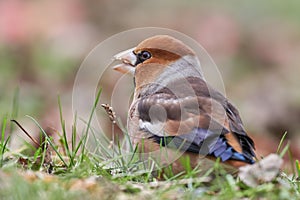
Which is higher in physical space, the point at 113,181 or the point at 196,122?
the point at 196,122

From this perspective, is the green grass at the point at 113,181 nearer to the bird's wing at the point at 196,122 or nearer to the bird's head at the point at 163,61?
the bird's wing at the point at 196,122

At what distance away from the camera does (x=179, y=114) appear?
4164mm

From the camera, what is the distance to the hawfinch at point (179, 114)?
3.86m

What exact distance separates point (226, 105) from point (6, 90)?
210 inches

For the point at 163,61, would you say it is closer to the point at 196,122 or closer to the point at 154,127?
the point at 154,127

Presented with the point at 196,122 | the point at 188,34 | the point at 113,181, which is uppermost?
the point at 196,122

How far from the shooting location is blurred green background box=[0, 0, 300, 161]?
8.87m

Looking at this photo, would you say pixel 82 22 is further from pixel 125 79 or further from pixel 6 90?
pixel 6 90

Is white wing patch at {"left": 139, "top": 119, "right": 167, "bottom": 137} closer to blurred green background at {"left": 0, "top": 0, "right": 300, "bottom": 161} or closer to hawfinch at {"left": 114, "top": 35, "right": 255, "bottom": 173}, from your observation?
hawfinch at {"left": 114, "top": 35, "right": 255, "bottom": 173}

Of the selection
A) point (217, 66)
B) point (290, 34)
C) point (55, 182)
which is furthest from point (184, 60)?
point (290, 34)

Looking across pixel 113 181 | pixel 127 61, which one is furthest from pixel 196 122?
pixel 127 61

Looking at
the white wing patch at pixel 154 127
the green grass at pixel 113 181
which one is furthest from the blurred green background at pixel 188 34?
the green grass at pixel 113 181

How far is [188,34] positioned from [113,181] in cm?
871

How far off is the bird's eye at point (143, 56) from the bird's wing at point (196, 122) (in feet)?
1.70
